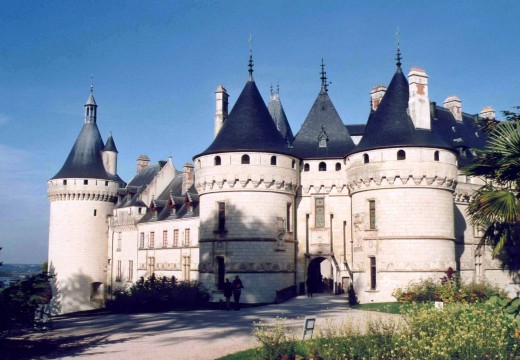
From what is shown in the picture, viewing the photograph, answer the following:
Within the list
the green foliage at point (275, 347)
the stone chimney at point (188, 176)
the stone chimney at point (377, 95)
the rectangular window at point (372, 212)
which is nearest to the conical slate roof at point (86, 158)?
the stone chimney at point (188, 176)

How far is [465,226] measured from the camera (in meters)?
31.2

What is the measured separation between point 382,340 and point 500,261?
82.1 ft

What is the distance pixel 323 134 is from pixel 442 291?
1270 cm

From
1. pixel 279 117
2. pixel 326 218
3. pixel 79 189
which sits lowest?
pixel 326 218

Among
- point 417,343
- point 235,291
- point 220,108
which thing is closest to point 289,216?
point 235,291

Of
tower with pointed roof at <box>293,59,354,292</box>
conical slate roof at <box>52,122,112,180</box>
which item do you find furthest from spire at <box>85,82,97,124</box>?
tower with pointed roof at <box>293,59,354,292</box>

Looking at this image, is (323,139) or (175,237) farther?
(175,237)

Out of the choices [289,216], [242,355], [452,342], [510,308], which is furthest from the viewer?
[289,216]

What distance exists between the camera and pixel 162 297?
Result: 24641 millimetres

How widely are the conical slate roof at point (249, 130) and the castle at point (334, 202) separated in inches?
3.0

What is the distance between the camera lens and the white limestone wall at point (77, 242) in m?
43.6

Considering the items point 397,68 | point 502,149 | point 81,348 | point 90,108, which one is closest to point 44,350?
point 81,348

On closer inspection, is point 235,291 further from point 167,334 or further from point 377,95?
point 377,95

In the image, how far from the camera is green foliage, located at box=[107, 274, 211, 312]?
2422cm
